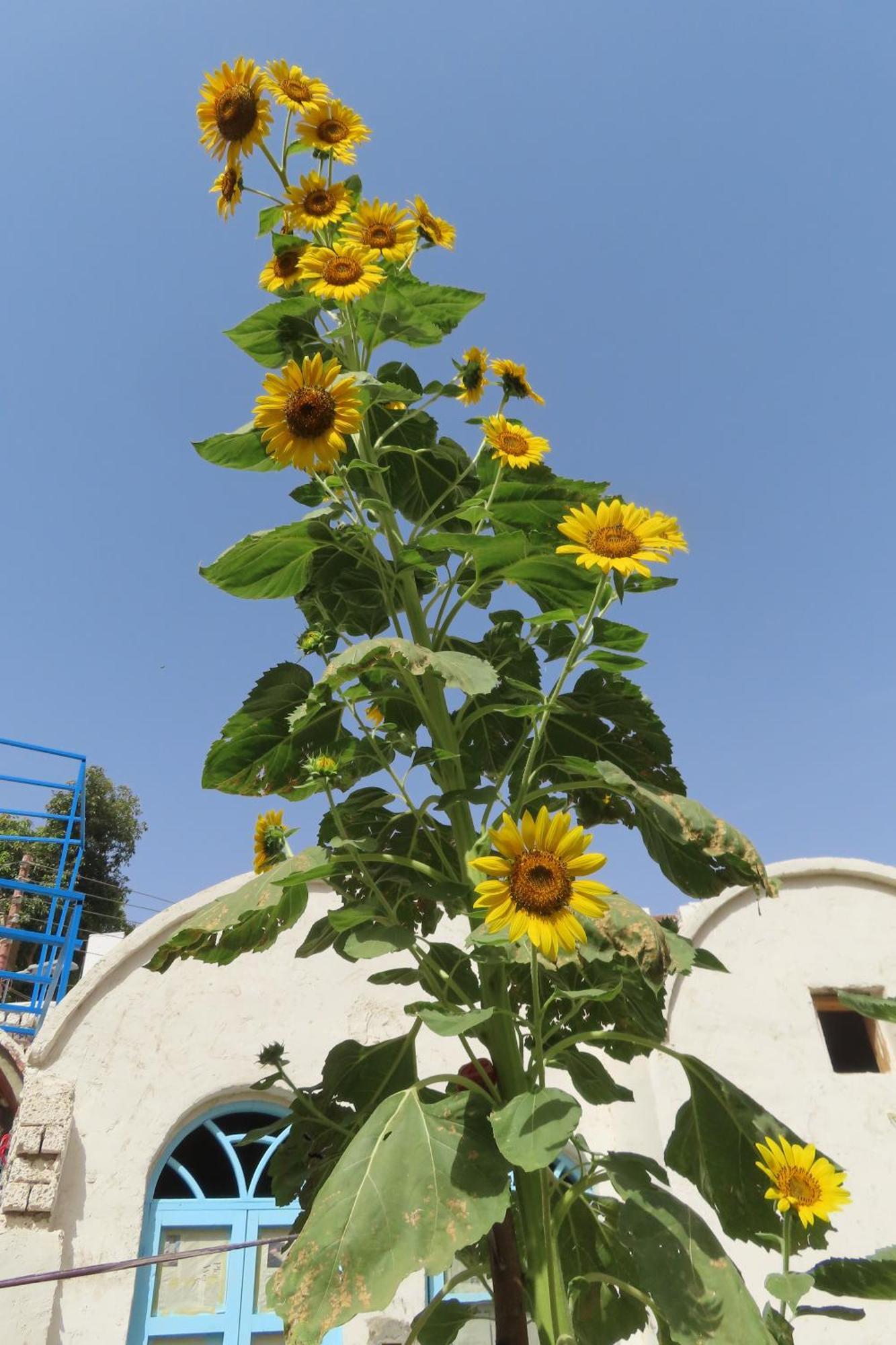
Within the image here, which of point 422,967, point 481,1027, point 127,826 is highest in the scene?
point 127,826

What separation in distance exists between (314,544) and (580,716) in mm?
778

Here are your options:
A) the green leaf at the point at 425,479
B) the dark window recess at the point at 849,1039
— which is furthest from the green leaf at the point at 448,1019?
the dark window recess at the point at 849,1039

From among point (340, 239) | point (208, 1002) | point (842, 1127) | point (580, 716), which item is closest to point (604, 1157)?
point (580, 716)

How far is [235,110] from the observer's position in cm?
254

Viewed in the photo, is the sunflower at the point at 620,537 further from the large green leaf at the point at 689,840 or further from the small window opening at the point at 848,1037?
the small window opening at the point at 848,1037

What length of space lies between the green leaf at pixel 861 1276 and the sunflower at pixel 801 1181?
0.36 feet

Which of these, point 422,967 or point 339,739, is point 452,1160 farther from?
point 339,739

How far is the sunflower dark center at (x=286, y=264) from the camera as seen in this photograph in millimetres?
2514

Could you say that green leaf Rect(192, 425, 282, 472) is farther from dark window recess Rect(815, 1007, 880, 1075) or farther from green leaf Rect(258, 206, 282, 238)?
dark window recess Rect(815, 1007, 880, 1075)

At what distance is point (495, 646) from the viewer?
243 cm

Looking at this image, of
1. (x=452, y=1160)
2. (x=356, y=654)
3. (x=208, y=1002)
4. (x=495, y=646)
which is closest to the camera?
(x=452, y=1160)

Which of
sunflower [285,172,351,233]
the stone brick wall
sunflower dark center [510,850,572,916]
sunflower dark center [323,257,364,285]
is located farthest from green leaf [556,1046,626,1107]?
the stone brick wall

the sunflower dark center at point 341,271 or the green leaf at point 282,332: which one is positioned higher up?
the sunflower dark center at point 341,271

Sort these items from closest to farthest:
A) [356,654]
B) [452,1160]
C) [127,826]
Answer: [452,1160] < [356,654] < [127,826]
